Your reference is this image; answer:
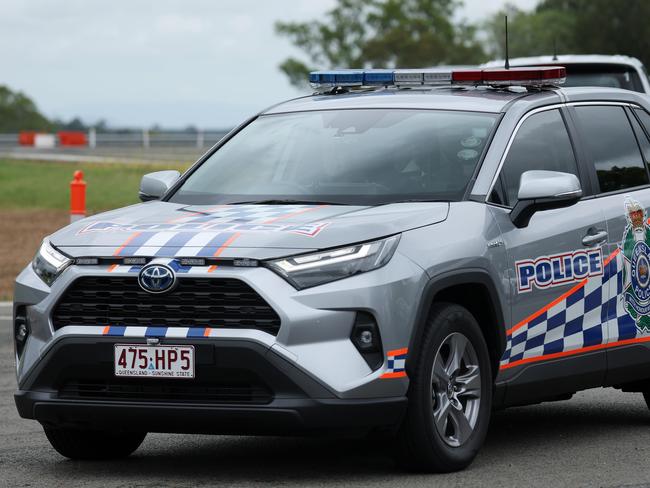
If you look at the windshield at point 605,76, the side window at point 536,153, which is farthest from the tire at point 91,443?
the windshield at point 605,76

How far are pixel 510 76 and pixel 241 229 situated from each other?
2.07 meters

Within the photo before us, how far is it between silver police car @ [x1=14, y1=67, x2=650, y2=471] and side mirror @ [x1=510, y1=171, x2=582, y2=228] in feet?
0.03

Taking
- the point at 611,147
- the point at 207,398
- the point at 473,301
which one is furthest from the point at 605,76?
→ the point at 207,398

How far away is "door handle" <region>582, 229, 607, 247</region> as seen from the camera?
7.47 meters

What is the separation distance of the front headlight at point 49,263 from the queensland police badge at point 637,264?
284 cm

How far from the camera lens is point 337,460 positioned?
7.03 meters

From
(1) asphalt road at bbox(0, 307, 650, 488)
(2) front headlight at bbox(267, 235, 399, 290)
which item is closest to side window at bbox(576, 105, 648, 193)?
(1) asphalt road at bbox(0, 307, 650, 488)

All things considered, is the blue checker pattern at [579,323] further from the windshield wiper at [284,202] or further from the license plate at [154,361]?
the license plate at [154,361]

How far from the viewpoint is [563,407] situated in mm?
9023

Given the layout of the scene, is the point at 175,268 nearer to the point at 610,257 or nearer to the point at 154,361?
the point at 154,361

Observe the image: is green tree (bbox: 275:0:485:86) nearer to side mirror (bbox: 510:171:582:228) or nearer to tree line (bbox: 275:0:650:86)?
tree line (bbox: 275:0:650:86)

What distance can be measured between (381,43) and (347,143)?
3427 inches

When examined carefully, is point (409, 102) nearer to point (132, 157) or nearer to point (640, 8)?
point (132, 157)

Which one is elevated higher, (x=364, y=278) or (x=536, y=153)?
(x=536, y=153)
